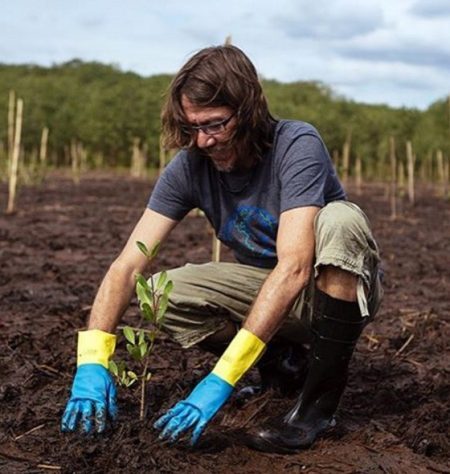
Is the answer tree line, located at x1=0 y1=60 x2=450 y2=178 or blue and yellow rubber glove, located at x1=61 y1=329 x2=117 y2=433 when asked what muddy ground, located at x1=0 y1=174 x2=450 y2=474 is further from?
tree line, located at x1=0 y1=60 x2=450 y2=178

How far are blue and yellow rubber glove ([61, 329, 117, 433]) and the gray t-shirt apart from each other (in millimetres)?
617

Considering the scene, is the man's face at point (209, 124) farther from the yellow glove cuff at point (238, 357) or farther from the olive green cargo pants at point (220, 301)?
the yellow glove cuff at point (238, 357)

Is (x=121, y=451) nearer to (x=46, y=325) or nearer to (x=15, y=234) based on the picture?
(x=46, y=325)

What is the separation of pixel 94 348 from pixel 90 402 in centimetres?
24

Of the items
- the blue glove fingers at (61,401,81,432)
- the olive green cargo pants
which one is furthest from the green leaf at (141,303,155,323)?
the olive green cargo pants

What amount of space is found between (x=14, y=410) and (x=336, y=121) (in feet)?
116

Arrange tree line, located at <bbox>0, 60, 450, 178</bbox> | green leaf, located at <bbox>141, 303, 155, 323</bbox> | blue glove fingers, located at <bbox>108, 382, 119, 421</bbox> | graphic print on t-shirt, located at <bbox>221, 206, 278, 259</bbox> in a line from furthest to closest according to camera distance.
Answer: tree line, located at <bbox>0, 60, 450, 178</bbox>, graphic print on t-shirt, located at <bbox>221, 206, 278, 259</bbox>, blue glove fingers, located at <bbox>108, 382, 119, 421</bbox>, green leaf, located at <bbox>141, 303, 155, 323</bbox>

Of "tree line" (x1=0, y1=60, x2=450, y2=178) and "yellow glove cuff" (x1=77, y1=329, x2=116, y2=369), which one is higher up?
"tree line" (x1=0, y1=60, x2=450, y2=178)

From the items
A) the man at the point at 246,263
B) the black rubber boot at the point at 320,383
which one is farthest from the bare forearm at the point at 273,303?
the black rubber boot at the point at 320,383

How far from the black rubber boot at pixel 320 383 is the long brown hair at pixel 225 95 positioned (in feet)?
2.15

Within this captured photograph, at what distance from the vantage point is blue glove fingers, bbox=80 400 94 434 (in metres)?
2.84

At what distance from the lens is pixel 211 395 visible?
271cm

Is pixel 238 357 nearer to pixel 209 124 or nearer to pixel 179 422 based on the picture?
pixel 179 422

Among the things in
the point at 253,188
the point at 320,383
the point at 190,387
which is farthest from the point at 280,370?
the point at 253,188
